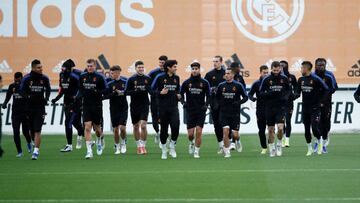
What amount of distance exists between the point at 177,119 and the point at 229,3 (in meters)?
11.0

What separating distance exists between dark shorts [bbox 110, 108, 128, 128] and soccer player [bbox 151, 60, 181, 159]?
2376 millimetres

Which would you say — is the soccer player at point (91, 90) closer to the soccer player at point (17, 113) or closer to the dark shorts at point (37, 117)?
the dark shorts at point (37, 117)

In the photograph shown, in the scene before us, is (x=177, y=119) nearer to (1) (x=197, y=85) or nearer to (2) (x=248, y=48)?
(1) (x=197, y=85)

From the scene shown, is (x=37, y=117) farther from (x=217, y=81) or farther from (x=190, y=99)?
(x=217, y=81)

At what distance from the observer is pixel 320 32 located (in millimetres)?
33406

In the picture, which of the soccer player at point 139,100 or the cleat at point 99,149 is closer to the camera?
the cleat at point 99,149

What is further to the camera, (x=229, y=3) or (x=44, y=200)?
(x=229, y=3)

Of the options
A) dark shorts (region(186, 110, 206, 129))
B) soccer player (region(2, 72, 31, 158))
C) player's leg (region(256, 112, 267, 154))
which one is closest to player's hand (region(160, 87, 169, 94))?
dark shorts (region(186, 110, 206, 129))

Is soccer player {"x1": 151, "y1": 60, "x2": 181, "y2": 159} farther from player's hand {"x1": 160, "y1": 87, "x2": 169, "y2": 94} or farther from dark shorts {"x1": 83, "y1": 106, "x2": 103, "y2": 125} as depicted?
dark shorts {"x1": 83, "y1": 106, "x2": 103, "y2": 125}

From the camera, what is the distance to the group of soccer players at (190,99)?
2288cm

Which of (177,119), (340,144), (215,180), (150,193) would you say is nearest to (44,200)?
(150,193)

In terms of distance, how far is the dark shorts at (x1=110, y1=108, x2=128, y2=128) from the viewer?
25.3 meters

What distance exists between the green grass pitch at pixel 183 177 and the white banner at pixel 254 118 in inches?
312

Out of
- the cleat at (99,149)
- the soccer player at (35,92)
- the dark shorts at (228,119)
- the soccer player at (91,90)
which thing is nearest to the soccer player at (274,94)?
the dark shorts at (228,119)
